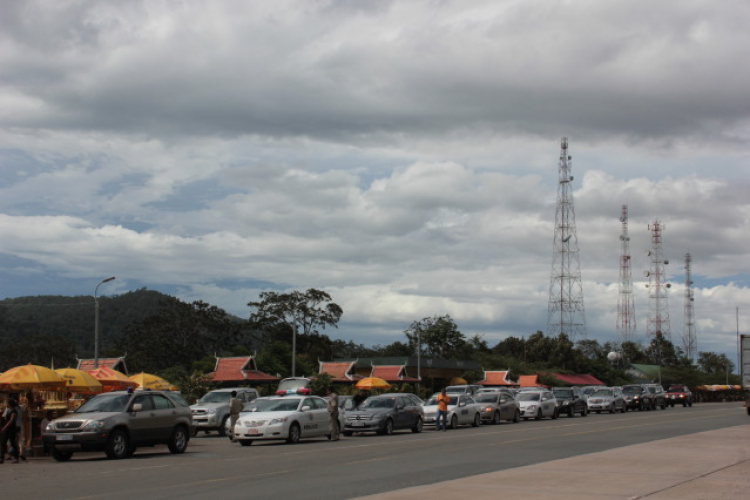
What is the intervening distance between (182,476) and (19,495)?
132 inches

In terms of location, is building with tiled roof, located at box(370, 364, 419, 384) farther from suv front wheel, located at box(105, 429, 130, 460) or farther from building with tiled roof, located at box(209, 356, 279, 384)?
suv front wheel, located at box(105, 429, 130, 460)


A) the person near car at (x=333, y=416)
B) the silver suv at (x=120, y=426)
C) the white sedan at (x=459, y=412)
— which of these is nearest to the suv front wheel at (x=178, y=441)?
the silver suv at (x=120, y=426)

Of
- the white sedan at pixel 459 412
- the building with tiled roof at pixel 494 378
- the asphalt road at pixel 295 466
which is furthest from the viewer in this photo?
the building with tiled roof at pixel 494 378

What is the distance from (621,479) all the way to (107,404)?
12788 millimetres

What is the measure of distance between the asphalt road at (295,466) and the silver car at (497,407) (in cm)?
904

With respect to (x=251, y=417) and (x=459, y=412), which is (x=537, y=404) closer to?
(x=459, y=412)

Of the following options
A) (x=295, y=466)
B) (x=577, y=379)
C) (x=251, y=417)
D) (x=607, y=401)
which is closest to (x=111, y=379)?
(x=251, y=417)

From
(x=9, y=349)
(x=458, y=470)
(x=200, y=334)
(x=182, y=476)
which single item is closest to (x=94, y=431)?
(x=182, y=476)

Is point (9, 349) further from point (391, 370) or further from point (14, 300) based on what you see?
point (14, 300)

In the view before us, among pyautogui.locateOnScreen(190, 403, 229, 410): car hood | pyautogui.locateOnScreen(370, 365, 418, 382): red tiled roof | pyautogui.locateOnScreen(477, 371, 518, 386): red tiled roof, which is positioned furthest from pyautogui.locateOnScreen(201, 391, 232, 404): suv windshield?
pyautogui.locateOnScreen(477, 371, 518, 386): red tiled roof

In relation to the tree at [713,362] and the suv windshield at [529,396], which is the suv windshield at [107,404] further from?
the tree at [713,362]

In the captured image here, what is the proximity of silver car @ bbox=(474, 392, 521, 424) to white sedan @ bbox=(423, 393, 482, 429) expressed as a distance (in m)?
1.25

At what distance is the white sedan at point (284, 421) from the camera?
26438mm

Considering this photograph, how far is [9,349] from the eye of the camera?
86250mm
